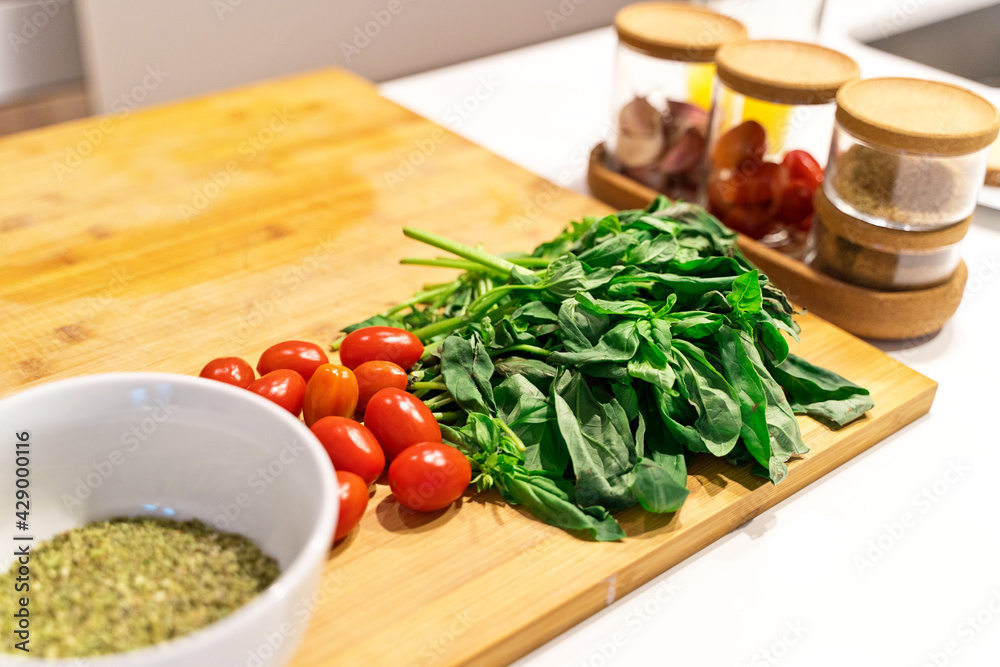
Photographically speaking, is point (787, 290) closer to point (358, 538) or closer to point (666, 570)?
point (666, 570)

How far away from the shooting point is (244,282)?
1228 mm

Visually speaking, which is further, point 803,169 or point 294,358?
point 803,169

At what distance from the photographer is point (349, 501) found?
80 centimetres

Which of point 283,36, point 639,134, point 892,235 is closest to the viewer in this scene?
point 892,235

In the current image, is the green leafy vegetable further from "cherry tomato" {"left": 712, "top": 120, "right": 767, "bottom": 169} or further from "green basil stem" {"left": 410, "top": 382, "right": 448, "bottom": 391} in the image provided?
"cherry tomato" {"left": 712, "top": 120, "right": 767, "bottom": 169}

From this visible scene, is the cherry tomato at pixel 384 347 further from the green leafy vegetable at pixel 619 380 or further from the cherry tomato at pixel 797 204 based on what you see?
the cherry tomato at pixel 797 204

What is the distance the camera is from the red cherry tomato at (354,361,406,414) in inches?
37.9

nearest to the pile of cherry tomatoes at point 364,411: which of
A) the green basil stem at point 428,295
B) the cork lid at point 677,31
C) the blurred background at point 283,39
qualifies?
the green basil stem at point 428,295

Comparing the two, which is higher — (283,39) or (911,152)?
(911,152)

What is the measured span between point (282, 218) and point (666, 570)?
81cm

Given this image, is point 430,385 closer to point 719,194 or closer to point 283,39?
point 719,194

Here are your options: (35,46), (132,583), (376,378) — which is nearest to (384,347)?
(376,378)

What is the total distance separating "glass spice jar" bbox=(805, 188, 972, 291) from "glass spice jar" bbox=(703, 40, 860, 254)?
94 millimetres

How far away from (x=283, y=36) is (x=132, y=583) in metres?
2.31
